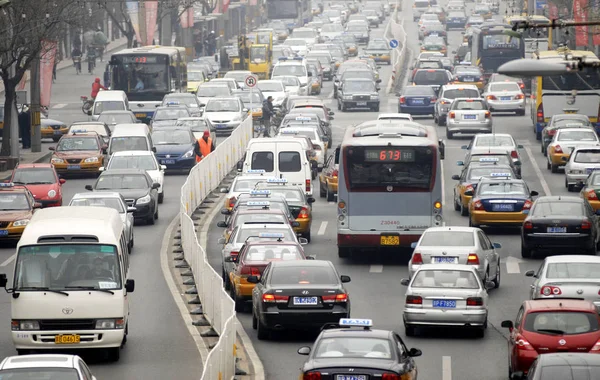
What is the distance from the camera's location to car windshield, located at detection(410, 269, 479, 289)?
23891 mm

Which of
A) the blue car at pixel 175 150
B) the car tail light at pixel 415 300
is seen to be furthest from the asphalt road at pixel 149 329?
the blue car at pixel 175 150

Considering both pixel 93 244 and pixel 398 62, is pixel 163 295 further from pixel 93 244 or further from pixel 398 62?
pixel 398 62

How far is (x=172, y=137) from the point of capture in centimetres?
5034

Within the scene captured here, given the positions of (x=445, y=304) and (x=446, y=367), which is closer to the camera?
(x=446, y=367)

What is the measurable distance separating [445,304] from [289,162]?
1716 cm

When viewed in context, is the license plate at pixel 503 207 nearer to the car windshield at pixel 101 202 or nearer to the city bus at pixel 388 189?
the city bus at pixel 388 189

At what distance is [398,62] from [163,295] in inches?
2494

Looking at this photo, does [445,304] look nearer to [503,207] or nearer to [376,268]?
[376,268]

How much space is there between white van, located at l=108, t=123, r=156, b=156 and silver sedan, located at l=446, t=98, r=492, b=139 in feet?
40.3

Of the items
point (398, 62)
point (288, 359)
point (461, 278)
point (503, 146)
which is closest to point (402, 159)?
point (461, 278)

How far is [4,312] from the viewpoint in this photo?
1064 inches

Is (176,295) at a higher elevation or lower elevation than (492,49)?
lower

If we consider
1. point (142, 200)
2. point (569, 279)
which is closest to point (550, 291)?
point (569, 279)

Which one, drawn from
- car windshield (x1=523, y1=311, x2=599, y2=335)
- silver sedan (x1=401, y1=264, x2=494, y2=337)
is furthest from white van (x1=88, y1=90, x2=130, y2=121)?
car windshield (x1=523, y1=311, x2=599, y2=335)
